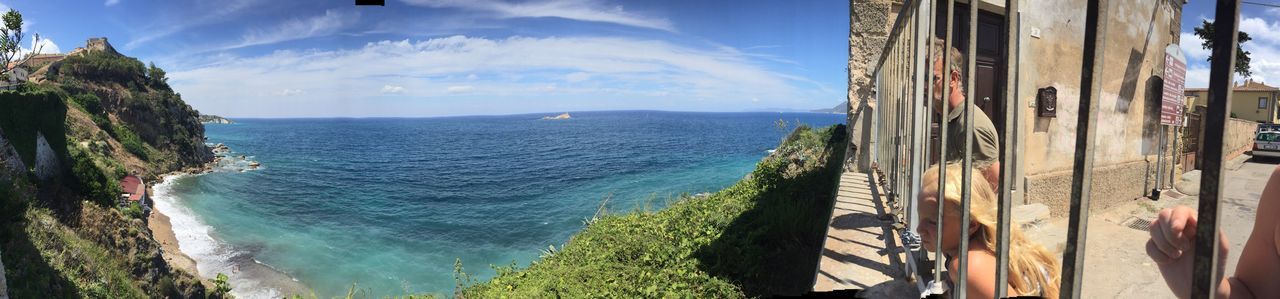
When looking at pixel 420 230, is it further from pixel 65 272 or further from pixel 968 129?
pixel 968 129

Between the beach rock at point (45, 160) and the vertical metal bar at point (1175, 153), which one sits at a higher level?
the vertical metal bar at point (1175, 153)

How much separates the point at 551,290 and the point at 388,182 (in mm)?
50600

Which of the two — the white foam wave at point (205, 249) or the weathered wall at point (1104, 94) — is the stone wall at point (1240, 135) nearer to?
the weathered wall at point (1104, 94)

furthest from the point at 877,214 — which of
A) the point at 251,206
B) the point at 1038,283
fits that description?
the point at 251,206

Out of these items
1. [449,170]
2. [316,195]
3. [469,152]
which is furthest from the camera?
[469,152]

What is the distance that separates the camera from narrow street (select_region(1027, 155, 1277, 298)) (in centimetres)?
338

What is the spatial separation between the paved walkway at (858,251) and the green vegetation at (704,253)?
602 millimetres

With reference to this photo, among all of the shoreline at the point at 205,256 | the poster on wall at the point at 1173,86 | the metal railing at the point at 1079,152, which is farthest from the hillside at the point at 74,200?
the poster on wall at the point at 1173,86

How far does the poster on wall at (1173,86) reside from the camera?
653cm

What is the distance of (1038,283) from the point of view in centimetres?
154

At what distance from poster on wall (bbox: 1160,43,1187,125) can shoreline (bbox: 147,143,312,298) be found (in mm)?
25087

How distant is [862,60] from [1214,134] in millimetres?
7081

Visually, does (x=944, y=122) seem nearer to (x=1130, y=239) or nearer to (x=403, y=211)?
(x=1130, y=239)

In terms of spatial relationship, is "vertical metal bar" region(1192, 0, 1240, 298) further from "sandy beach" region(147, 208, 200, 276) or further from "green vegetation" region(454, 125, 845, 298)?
"sandy beach" region(147, 208, 200, 276)
